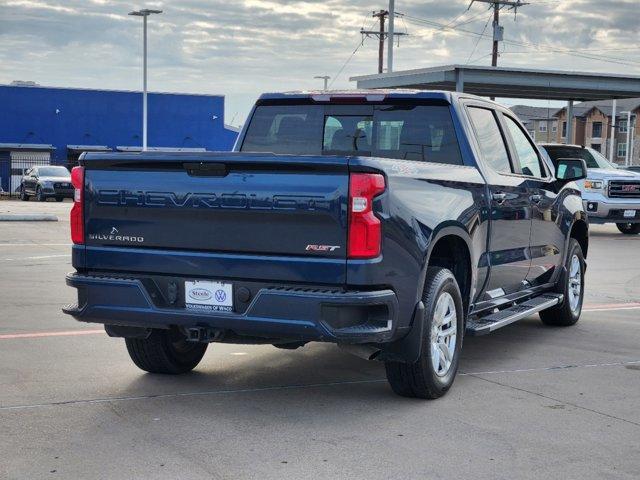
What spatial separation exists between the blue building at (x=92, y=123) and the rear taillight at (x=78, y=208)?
48.0 metres

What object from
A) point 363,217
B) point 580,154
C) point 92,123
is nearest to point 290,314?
point 363,217

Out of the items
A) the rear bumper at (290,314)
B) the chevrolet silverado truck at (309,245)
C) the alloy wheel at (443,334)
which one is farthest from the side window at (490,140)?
the rear bumper at (290,314)

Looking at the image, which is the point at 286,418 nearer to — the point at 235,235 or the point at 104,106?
the point at 235,235

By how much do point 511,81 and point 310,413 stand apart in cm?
2546

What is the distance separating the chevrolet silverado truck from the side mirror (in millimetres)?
1651

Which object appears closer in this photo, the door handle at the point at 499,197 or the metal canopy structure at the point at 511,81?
the door handle at the point at 499,197

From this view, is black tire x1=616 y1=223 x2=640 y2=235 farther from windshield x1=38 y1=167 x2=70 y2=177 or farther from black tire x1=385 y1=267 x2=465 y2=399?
windshield x1=38 y1=167 x2=70 y2=177

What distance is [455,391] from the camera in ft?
21.6

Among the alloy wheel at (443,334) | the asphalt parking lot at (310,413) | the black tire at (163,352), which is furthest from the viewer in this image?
the black tire at (163,352)

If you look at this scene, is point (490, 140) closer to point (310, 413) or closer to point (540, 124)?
point (310, 413)

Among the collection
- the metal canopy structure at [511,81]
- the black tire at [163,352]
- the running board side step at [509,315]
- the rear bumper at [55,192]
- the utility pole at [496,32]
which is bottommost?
the rear bumper at [55,192]

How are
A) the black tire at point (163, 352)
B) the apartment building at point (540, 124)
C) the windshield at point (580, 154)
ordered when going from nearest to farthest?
1. the black tire at point (163, 352)
2. the windshield at point (580, 154)
3. the apartment building at point (540, 124)

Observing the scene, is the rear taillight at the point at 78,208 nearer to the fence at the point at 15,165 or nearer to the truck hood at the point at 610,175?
the truck hood at the point at 610,175

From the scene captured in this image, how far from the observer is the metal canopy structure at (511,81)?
28625 millimetres
